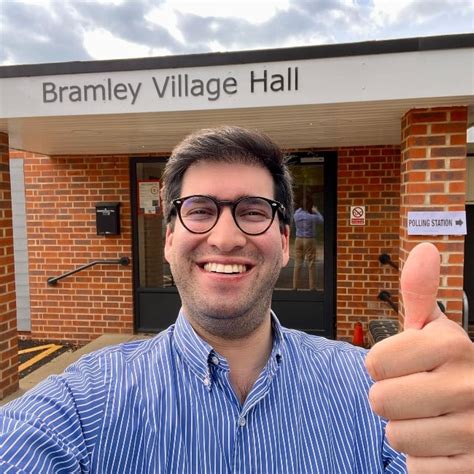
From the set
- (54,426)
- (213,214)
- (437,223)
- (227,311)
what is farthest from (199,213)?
(437,223)

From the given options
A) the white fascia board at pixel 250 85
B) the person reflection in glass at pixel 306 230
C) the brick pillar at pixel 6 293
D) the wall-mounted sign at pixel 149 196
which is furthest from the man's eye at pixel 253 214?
the wall-mounted sign at pixel 149 196

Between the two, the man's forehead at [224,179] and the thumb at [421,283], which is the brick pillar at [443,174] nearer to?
the man's forehead at [224,179]

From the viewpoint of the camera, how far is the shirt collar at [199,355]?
1300mm

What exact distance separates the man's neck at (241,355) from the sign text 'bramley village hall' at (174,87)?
211 centimetres

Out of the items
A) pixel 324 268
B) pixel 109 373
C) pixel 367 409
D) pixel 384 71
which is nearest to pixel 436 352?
pixel 367 409

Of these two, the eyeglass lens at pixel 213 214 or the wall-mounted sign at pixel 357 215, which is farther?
the wall-mounted sign at pixel 357 215

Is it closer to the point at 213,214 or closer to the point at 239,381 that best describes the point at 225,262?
the point at 213,214

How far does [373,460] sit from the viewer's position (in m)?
1.25

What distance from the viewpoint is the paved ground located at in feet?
14.1

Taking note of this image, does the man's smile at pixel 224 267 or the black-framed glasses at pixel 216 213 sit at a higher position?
the black-framed glasses at pixel 216 213

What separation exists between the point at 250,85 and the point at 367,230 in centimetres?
297

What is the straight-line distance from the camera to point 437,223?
3100 millimetres

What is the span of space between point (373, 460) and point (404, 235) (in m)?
2.42

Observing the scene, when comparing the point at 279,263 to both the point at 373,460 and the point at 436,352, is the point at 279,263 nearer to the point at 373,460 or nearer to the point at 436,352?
the point at 373,460
